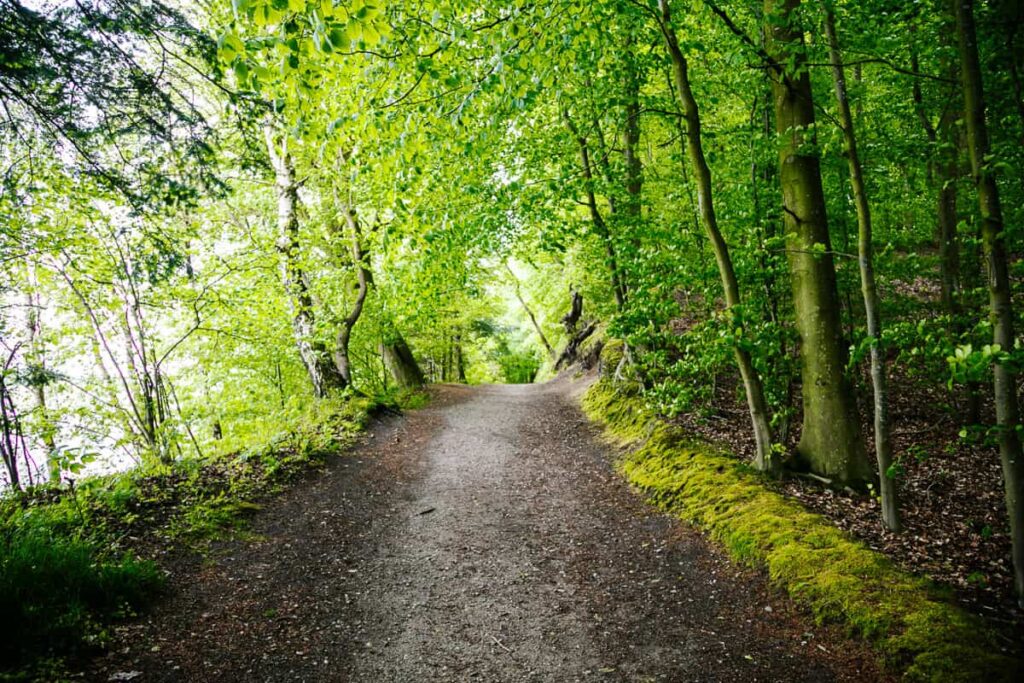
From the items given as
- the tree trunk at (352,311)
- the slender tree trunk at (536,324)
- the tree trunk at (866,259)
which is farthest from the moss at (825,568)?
the slender tree trunk at (536,324)

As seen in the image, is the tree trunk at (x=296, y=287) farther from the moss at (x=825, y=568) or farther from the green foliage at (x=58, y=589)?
the moss at (x=825, y=568)

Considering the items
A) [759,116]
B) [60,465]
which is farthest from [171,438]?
[759,116]

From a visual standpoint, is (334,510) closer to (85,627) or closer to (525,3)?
(85,627)

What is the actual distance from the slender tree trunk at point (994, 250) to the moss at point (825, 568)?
1.02m

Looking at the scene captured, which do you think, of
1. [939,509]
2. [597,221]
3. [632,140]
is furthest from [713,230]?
[632,140]

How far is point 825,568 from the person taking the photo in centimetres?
463

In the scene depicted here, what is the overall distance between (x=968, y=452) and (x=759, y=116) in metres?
6.11

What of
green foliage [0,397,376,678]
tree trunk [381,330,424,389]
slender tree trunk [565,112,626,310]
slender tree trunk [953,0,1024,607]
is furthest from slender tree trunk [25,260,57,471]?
tree trunk [381,330,424,389]

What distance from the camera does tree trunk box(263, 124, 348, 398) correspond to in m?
10.5

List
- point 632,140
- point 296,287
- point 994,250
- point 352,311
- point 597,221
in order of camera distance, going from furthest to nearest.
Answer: point 352,311 < point 296,287 < point 632,140 < point 597,221 < point 994,250

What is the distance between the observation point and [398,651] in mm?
4289

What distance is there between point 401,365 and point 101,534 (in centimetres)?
1263

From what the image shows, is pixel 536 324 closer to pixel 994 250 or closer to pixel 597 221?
pixel 597 221

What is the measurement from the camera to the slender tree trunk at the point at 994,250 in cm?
385
